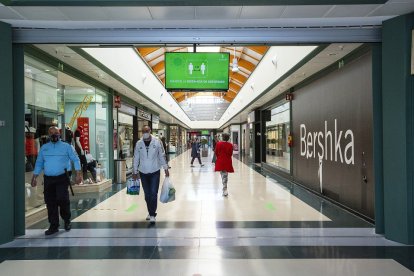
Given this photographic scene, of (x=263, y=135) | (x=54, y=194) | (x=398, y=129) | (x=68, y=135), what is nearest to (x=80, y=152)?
(x=68, y=135)

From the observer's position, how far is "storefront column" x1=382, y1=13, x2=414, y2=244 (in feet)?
13.9

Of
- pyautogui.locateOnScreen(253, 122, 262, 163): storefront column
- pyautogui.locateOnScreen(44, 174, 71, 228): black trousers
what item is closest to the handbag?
pyautogui.locateOnScreen(44, 174, 71, 228): black trousers

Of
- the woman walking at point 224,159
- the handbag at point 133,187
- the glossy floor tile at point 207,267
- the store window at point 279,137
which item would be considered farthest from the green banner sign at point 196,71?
the store window at point 279,137

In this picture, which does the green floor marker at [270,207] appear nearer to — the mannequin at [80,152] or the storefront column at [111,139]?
the mannequin at [80,152]

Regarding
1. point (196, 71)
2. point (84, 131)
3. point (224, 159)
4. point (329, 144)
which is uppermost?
point (196, 71)

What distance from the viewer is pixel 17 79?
4746 mm

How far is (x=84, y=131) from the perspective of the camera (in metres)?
9.34

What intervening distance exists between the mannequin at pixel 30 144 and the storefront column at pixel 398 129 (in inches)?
224

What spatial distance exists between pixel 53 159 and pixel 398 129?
4693mm

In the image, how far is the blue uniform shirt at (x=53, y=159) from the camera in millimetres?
4832

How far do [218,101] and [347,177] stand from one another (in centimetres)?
2462

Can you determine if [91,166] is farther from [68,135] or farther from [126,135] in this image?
[126,135]

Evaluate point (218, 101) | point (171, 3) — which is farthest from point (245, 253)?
point (218, 101)

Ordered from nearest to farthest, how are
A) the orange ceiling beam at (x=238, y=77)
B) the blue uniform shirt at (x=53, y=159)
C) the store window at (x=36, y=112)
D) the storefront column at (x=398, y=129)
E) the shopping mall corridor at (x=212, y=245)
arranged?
the shopping mall corridor at (x=212, y=245) < the storefront column at (x=398, y=129) < the blue uniform shirt at (x=53, y=159) < the store window at (x=36, y=112) < the orange ceiling beam at (x=238, y=77)
